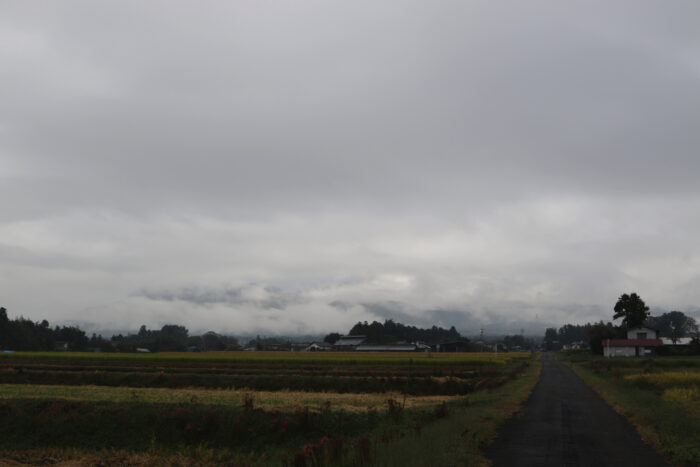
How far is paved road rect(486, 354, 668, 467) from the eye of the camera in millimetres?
14766

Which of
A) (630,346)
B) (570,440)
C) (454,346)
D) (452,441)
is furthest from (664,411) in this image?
(454,346)

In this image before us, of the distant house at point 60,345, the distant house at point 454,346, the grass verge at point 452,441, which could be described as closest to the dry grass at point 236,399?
the grass verge at point 452,441

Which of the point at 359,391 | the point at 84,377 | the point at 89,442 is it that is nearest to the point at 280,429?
the point at 89,442

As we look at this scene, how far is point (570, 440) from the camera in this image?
58.4 ft

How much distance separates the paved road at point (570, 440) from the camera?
48.4 ft

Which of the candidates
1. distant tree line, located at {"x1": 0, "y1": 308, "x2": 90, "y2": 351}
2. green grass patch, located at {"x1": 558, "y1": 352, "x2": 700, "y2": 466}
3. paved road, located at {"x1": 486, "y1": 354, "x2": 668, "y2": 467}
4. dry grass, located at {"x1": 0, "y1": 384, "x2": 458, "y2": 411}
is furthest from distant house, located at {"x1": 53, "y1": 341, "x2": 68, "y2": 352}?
paved road, located at {"x1": 486, "y1": 354, "x2": 668, "y2": 467}

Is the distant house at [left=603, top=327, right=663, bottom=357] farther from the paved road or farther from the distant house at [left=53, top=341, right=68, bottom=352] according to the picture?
the distant house at [left=53, top=341, right=68, bottom=352]

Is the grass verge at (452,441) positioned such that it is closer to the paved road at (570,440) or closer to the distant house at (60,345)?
the paved road at (570,440)

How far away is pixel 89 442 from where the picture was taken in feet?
76.5

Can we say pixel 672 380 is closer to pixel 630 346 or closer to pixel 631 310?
pixel 630 346

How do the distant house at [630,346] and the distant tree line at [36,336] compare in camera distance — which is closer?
the distant house at [630,346]

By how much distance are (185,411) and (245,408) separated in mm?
2547

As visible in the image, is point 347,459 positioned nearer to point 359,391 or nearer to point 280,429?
point 280,429

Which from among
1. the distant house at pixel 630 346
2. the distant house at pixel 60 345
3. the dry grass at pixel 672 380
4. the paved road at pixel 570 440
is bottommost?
the distant house at pixel 60 345
